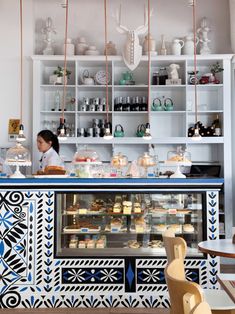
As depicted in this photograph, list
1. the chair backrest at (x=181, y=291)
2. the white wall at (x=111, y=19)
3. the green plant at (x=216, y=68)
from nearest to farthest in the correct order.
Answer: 1. the chair backrest at (x=181, y=291)
2. the green plant at (x=216, y=68)
3. the white wall at (x=111, y=19)

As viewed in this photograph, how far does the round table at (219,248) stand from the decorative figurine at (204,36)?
4094mm

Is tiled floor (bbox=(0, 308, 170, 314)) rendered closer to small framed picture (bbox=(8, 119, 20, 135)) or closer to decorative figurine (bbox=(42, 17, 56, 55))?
small framed picture (bbox=(8, 119, 20, 135))

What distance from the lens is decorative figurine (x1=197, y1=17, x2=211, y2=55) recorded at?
677cm

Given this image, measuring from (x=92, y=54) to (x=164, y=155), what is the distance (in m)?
1.89

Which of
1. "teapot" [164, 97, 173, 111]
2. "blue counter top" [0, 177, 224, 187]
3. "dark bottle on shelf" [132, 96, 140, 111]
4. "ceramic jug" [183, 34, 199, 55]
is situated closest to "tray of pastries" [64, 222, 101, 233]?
"blue counter top" [0, 177, 224, 187]

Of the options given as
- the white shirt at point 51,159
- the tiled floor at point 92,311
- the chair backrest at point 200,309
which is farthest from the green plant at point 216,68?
the chair backrest at point 200,309

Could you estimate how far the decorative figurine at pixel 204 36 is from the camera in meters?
6.77

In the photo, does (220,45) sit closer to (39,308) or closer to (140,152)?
(140,152)

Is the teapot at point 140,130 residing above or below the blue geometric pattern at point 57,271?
above

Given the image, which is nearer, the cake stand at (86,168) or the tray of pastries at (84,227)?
the tray of pastries at (84,227)

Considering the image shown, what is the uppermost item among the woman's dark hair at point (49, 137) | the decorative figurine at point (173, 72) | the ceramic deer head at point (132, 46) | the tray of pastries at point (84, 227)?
the ceramic deer head at point (132, 46)

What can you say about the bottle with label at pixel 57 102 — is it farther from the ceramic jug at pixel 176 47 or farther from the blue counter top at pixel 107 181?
the blue counter top at pixel 107 181

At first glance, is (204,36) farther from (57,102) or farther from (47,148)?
(47,148)

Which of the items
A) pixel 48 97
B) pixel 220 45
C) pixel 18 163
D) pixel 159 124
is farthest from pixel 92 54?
pixel 18 163
